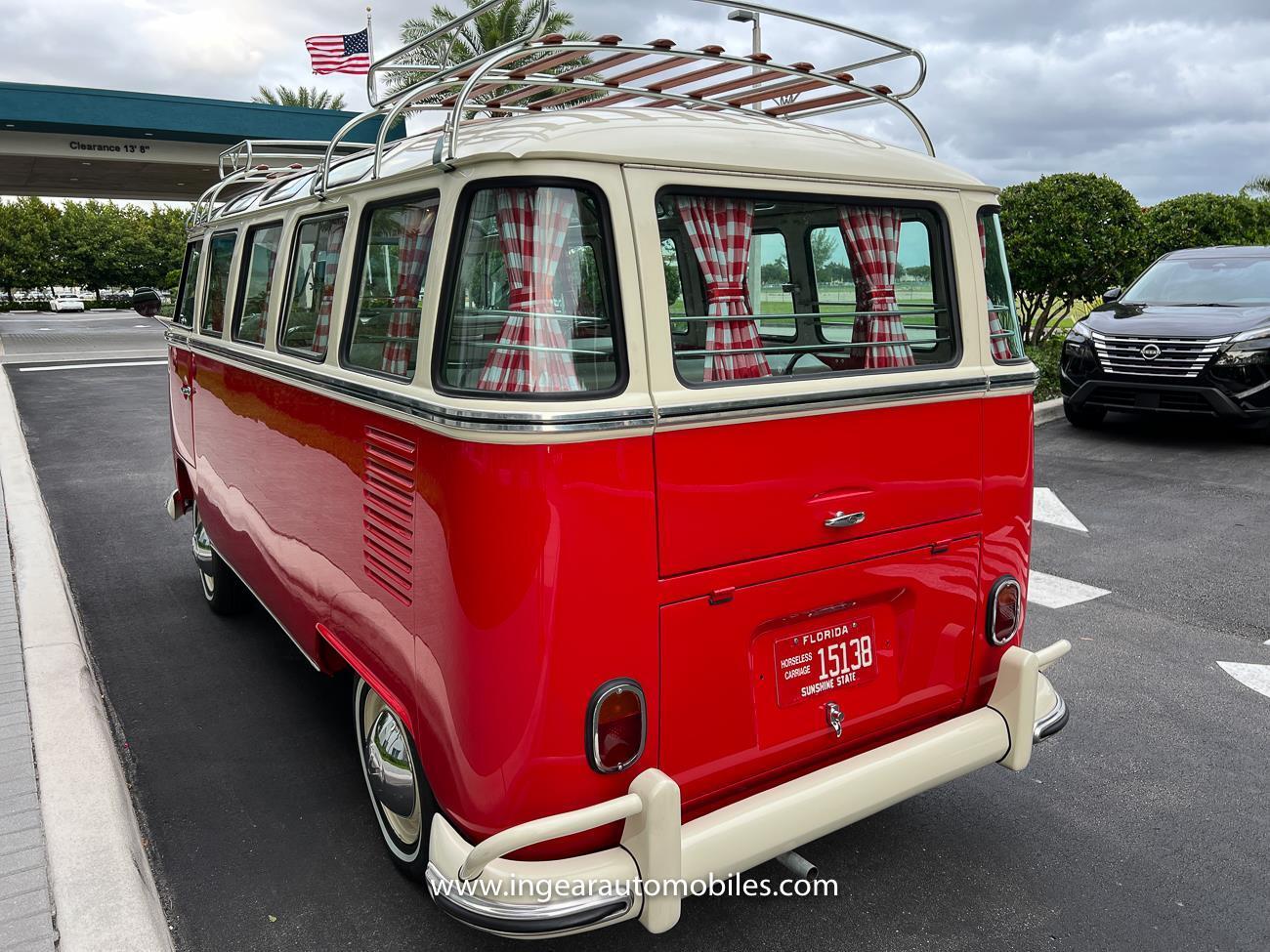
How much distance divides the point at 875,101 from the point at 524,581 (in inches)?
88.9

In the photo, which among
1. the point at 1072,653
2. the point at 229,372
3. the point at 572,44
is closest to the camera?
the point at 572,44

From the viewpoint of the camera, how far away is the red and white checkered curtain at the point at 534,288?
2.36 m

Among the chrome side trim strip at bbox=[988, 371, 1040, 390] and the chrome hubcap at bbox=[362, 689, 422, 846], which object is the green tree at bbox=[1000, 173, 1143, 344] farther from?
the chrome hubcap at bbox=[362, 689, 422, 846]

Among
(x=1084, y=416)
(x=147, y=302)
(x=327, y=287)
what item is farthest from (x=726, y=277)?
(x=1084, y=416)

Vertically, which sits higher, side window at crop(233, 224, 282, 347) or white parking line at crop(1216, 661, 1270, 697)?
side window at crop(233, 224, 282, 347)

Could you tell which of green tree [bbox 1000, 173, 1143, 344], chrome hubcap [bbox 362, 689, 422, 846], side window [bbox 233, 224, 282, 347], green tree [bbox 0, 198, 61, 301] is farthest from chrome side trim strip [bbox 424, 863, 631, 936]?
green tree [bbox 0, 198, 61, 301]

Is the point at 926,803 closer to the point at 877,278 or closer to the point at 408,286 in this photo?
the point at 877,278

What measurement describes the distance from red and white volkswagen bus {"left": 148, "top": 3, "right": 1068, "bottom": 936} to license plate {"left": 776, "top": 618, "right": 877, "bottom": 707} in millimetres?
Answer: 10

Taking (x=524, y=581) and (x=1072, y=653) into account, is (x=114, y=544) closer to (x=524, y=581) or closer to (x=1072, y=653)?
(x=524, y=581)

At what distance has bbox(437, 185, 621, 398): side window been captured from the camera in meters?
2.36

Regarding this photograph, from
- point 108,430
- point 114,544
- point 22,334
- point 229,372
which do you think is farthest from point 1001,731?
point 22,334

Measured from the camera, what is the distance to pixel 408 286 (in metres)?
2.77

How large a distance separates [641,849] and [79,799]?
2210mm

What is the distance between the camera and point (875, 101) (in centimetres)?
349
